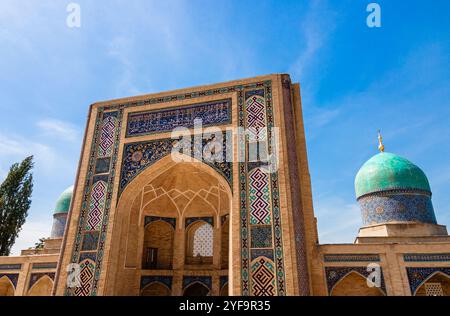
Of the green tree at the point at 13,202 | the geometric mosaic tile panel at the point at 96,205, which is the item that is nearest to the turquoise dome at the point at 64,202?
the green tree at the point at 13,202

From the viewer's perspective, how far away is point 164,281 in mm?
9711

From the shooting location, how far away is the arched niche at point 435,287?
695 cm

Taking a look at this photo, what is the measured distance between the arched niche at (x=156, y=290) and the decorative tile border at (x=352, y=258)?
499 centimetres

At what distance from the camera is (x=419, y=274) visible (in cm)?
674

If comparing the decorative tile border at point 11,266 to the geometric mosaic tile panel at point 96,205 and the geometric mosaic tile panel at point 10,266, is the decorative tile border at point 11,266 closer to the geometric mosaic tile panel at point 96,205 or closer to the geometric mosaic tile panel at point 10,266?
the geometric mosaic tile panel at point 10,266

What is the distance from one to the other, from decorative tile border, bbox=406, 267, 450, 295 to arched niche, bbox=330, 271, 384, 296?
2.22 ft

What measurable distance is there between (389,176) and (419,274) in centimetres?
479

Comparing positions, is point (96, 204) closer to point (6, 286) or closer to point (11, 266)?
point (11, 266)

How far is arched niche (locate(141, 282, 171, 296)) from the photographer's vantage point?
30.8 ft

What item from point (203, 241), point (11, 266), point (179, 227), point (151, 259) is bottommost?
point (11, 266)

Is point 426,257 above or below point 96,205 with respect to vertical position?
below

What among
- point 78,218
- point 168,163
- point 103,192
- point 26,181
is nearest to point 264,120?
point 168,163

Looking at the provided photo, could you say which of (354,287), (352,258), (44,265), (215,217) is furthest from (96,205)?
(354,287)
